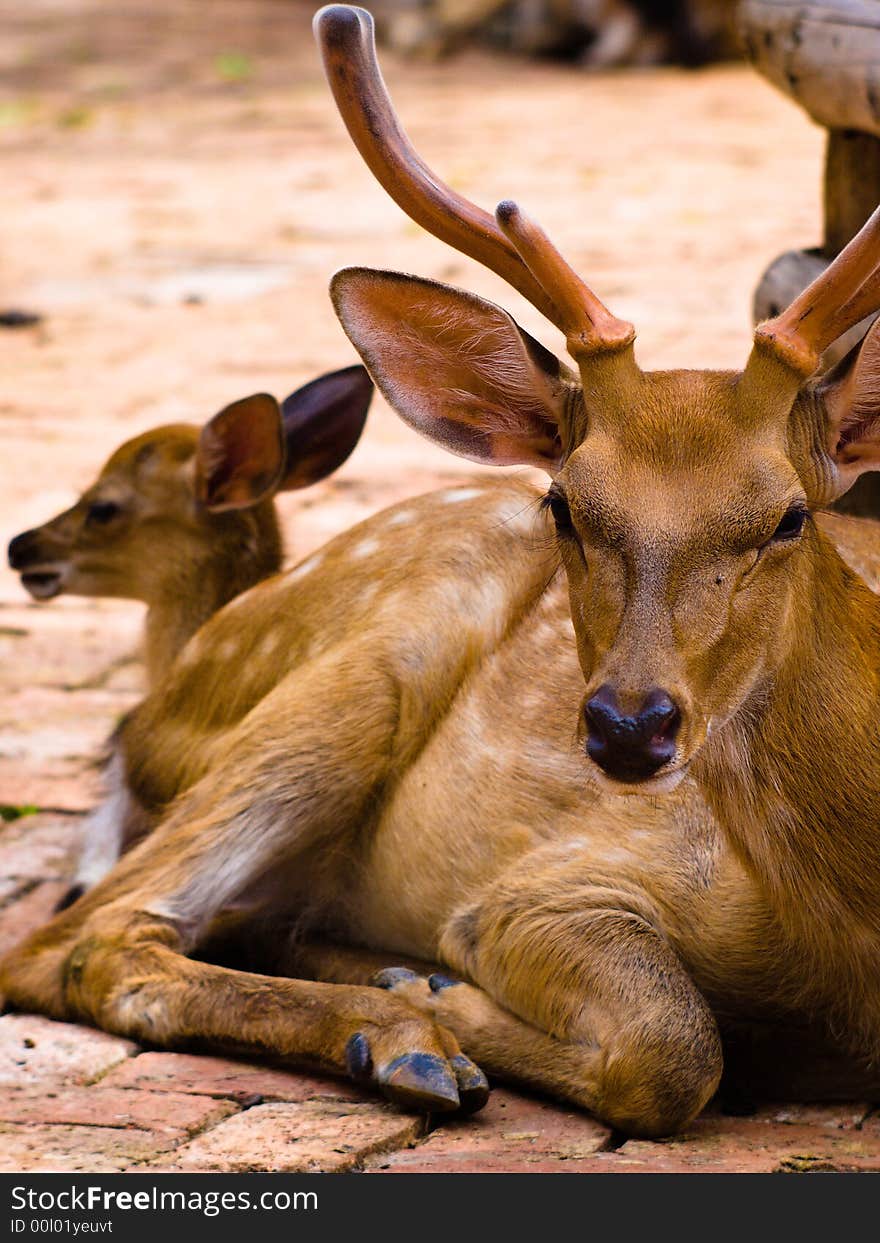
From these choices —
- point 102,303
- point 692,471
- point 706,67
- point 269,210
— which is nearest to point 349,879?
point 692,471

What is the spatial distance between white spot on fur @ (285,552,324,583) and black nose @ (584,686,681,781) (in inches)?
72.0

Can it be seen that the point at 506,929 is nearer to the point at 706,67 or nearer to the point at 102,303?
the point at 102,303

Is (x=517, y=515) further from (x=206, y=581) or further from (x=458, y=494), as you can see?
(x=206, y=581)

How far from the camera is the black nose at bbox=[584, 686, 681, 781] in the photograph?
311 centimetres

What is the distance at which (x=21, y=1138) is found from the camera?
11.3 ft

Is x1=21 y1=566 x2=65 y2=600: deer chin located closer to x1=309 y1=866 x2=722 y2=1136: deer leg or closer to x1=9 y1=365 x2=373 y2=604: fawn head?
x1=9 y1=365 x2=373 y2=604: fawn head

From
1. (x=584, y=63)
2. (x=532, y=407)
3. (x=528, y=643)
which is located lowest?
(x=584, y=63)

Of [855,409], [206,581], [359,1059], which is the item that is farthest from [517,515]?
[206,581]

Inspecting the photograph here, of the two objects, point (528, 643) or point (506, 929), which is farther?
point (528, 643)

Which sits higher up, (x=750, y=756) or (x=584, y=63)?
(x=750, y=756)

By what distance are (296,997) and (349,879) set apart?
0.60 m

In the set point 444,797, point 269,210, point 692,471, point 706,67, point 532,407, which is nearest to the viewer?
point 692,471

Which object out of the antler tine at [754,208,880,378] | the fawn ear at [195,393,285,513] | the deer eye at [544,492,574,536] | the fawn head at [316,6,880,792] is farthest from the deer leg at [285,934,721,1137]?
the fawn ear at [195,393,285,513]

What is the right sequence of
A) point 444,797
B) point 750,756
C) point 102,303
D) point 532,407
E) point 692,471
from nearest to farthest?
1. point 692,471
2. point 750,756
3. point 532,407
4. point 444,797
5. point 102,303
